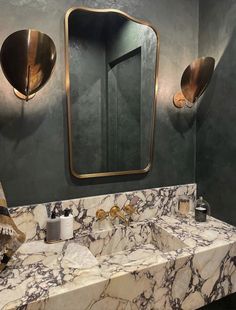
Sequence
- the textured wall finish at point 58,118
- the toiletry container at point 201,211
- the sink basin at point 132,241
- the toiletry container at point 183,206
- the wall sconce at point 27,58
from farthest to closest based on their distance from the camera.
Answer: the toiletry container at point 183,206, the toiletry container at point 201,211, the sink basin at point 132,241, the textured wall finish at point 58,118, the wall sconce at point 27,58

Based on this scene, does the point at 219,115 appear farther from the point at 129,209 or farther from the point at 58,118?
the point at 58,118

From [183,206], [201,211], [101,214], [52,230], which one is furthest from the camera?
[183,206]

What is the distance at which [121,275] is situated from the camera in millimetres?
895

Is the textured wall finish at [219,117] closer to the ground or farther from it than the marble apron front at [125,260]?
farther from it

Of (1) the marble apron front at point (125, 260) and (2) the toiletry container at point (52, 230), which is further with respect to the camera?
(2) the toiletry container at point (52, 230)

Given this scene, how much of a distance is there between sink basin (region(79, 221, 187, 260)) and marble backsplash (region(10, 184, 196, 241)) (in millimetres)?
51

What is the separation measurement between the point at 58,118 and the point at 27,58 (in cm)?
33

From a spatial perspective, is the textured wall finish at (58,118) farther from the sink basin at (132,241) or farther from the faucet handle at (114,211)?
the sink basin at (132,241)

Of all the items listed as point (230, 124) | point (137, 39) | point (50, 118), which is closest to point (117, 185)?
point (50, 118)

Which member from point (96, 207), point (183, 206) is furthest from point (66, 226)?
point (183, 206)

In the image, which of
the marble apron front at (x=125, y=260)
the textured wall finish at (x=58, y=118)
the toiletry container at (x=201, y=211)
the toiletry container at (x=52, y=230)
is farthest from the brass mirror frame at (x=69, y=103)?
the toiletry container at (x=201, y=211)

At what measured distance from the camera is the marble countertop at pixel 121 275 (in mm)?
821

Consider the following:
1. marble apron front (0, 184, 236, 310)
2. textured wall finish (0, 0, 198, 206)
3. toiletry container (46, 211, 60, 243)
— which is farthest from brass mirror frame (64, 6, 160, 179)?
toiletry container (46, 211, 60, 243)

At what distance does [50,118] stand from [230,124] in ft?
3.27
